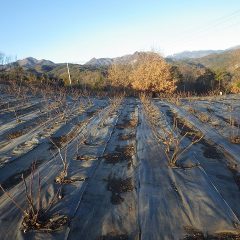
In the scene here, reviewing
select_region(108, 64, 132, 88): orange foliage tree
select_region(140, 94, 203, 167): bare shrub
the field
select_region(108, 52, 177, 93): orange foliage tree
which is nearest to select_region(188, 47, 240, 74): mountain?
select_region(108, 64, 132, 88): orange foliage tree

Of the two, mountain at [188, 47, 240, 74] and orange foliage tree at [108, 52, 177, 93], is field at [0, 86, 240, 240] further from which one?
mountain at [188, 47, 240, 74]

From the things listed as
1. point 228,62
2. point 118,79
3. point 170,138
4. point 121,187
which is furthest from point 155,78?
point 228,62

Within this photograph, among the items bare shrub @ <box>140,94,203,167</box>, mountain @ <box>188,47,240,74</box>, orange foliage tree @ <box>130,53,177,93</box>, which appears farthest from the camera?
mountain @ <box>188,47,240,74</box>

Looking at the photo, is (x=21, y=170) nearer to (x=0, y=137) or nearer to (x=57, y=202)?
(x=57, y=202)

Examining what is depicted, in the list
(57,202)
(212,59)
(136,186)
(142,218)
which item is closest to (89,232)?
(142,218)

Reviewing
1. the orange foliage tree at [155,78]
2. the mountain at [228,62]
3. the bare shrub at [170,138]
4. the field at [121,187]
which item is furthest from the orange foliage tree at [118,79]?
the field at [121,187]

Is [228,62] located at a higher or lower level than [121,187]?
higher

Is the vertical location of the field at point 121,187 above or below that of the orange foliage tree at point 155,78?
below

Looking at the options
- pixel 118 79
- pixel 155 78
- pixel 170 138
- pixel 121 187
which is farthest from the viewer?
pixel 118 79

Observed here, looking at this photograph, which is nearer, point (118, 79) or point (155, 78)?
point (155, 78)

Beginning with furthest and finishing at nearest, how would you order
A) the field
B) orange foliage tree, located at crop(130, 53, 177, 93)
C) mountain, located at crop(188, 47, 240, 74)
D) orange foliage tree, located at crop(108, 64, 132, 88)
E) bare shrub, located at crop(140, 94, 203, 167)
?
1. mountain, located at crop(188, 47, 240, 74)
2. orange foliage tree, located at crop(108, 64, 132, 88)
3. orange foliage tree, located at crop(130, 53, 177, 93)
4. bare shrub, located at crop(140, 94, 203, 167)
5. the field

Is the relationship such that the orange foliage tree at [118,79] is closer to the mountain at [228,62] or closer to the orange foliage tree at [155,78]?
the orange foliage tree at [155,78]

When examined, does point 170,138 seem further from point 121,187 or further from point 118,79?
point 118,79

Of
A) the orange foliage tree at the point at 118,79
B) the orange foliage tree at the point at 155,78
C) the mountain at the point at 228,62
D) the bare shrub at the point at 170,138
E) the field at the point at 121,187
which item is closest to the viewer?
the field at the point at 121,187
